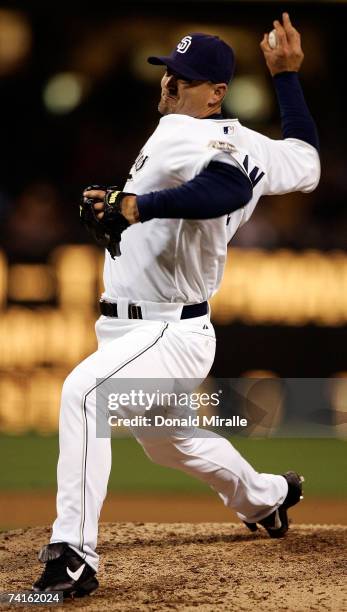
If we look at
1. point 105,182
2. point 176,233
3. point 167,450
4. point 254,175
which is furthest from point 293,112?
point 105,182

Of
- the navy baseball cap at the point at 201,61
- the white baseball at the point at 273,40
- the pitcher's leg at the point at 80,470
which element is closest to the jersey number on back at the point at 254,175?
the navy baseball cap at the point at 201,61

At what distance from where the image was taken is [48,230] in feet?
21.4

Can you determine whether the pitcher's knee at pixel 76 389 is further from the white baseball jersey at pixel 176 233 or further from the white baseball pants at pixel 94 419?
the white baseball jersey at pixel 176 233

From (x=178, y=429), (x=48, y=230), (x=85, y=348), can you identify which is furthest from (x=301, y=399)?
(x=178, y=429)

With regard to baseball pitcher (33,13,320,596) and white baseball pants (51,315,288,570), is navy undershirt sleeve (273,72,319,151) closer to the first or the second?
baseball pitcher (33,13,320,596)

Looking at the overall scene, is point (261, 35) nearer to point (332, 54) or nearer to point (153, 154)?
point (332, 54)

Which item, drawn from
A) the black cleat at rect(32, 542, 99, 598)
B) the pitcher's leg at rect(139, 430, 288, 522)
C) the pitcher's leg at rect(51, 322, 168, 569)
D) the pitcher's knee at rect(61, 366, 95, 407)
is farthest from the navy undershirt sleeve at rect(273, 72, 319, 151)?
the black cleat at rect(32, 542, 99, 598)

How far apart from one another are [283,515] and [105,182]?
2.95 metres

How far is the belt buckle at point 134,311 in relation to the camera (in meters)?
3.47

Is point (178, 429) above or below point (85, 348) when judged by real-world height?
above

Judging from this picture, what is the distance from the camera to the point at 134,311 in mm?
3471

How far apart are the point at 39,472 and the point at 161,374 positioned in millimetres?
3044

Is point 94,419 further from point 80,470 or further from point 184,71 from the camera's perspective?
point 184,71

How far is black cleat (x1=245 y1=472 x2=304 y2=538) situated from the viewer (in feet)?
13.5
